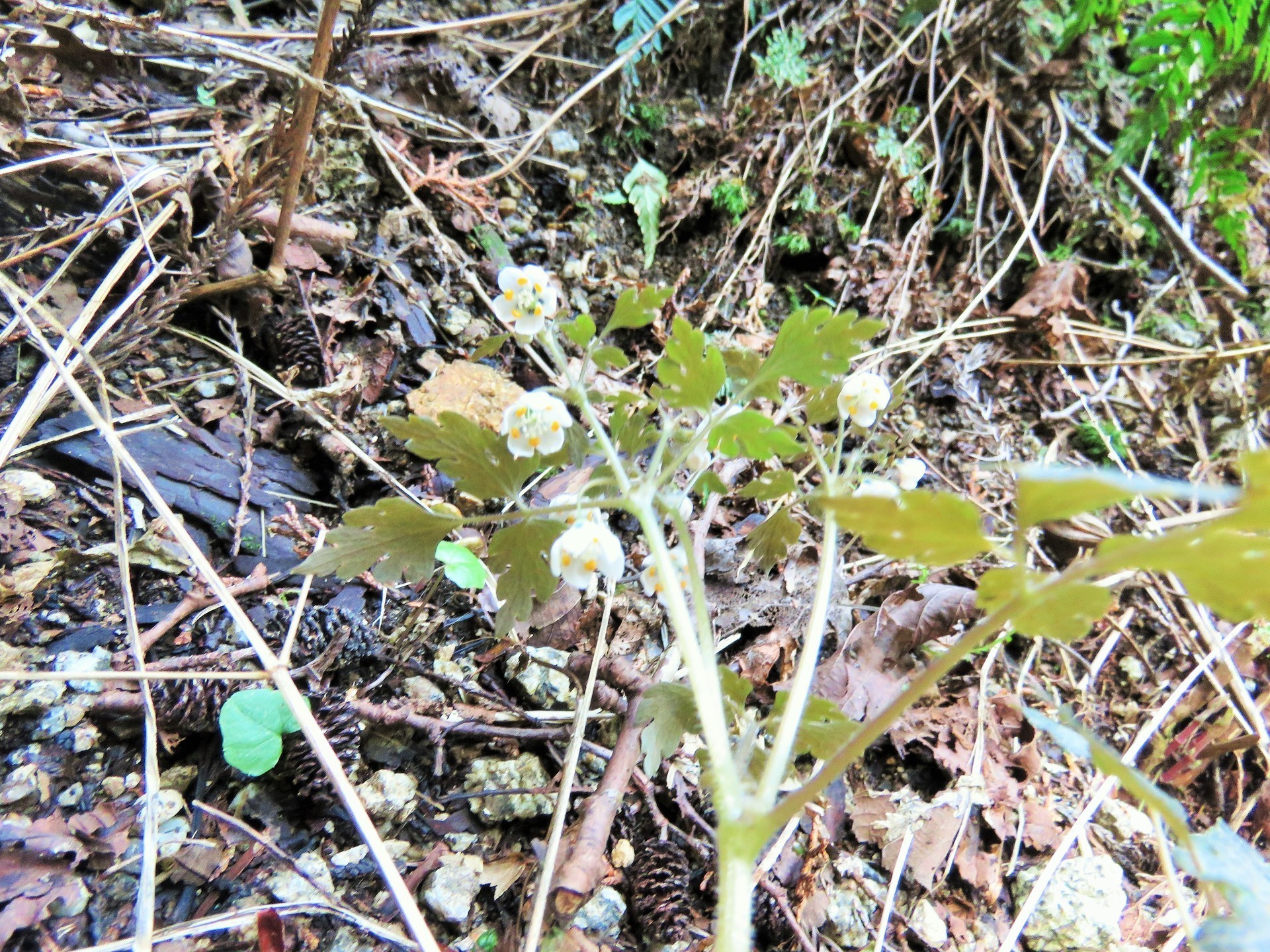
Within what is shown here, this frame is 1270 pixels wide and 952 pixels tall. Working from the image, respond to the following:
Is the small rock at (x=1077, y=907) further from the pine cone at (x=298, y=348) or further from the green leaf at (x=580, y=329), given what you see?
the pine cone at (x=298, y=348)

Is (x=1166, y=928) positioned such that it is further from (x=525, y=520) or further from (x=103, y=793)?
(x=103, y=793)

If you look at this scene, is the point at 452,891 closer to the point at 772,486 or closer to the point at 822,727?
the point at 822,727

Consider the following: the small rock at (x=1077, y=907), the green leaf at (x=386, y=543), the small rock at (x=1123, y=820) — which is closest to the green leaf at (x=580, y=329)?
the green leaf at (x=386, y=543)

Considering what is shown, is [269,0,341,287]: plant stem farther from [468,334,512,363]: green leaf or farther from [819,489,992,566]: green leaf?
[819,489,992,566]: green leaf

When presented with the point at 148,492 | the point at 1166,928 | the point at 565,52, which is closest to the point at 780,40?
the point at 565,52

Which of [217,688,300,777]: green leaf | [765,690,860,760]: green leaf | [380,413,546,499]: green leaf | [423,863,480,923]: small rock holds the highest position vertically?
[380,413,546,499]: green leaf

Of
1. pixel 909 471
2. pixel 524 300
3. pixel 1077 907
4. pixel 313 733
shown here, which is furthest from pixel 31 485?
pixel 1077 907

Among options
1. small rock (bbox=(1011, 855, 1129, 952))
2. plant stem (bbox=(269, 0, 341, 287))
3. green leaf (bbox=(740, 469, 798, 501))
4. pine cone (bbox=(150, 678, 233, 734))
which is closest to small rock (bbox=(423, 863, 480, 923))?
pine cone (bbox=(150, 678, 233, 734))
